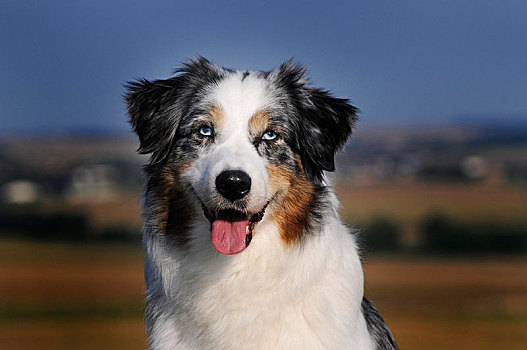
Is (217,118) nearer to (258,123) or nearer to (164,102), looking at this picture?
(258,123)

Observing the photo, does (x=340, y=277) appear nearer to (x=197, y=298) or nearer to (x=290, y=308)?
(x=290, y=308)

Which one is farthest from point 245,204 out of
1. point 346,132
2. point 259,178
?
point 346,132

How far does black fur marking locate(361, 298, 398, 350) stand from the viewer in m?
5.20

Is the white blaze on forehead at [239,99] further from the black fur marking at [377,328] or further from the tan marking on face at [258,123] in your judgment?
the black fur marking at [377,328]

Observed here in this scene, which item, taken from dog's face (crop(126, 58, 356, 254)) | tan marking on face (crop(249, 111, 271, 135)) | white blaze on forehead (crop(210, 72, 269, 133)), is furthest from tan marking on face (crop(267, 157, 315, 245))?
white blaze on forehead (crop(210, 72, 269, 133))

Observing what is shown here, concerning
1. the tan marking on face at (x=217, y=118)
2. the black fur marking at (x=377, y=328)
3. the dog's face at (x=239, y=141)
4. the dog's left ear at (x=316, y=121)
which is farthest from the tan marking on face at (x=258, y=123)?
the black fur marking at (x=377, y=328)

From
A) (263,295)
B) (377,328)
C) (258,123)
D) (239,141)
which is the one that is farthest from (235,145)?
(377,328)

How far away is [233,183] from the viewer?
4262mm

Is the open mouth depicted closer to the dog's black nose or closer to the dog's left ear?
the dog's black nose

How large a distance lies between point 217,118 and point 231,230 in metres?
0.78

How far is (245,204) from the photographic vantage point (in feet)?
14.4

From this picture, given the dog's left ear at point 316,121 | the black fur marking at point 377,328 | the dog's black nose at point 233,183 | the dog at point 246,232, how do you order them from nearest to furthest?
the dog's black nose at point 233,183 < the dog at point 246,232 < the dog's left ear at point 316,121 < the black fur marking at point 377,328

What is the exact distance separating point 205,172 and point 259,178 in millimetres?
378

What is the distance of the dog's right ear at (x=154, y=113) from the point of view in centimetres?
496
